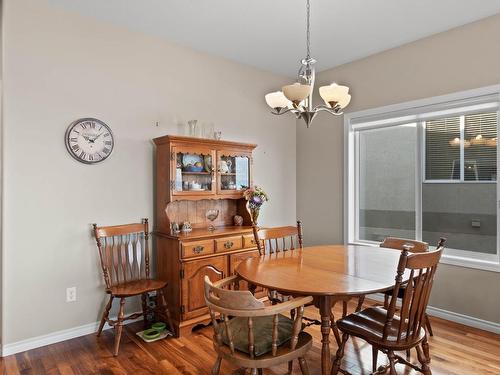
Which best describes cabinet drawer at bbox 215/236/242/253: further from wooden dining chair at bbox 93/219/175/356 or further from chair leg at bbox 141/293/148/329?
chair leg at bbox 141/293/148/329

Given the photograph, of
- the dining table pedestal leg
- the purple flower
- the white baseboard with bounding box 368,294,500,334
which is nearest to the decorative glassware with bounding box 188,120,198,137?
the purple flower

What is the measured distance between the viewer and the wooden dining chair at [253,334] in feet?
5.14

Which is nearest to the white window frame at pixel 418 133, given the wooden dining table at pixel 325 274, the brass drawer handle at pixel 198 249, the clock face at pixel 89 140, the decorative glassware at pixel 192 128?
the wooden dining table at pixel 325 274

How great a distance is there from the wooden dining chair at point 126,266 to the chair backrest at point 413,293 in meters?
1.89

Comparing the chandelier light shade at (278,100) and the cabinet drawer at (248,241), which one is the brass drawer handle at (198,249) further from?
the chandelier light shade at (278,100)

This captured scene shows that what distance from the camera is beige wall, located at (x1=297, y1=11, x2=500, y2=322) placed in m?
3.04

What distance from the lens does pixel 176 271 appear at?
298 cm

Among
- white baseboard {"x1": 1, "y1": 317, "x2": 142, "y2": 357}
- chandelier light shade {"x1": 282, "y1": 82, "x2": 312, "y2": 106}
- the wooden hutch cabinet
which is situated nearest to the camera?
chandelier light shade {"x1": 282, "y1": 82, "x2": 312, "y2": 106}

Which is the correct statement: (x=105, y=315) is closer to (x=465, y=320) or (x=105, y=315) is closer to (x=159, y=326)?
(x=159, y=326)

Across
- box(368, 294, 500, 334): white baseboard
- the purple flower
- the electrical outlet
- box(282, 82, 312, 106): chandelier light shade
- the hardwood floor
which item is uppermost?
box(282, 82, 312, 106): chandelier light shade

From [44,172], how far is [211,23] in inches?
75.6

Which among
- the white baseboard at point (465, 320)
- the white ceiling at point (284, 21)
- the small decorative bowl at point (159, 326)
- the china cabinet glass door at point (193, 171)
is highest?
the white ceiling at point (284, 21)

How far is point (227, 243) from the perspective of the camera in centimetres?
→ 326

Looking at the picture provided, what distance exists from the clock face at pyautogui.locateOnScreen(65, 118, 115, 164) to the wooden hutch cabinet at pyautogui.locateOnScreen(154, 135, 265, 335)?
18.4 inches
